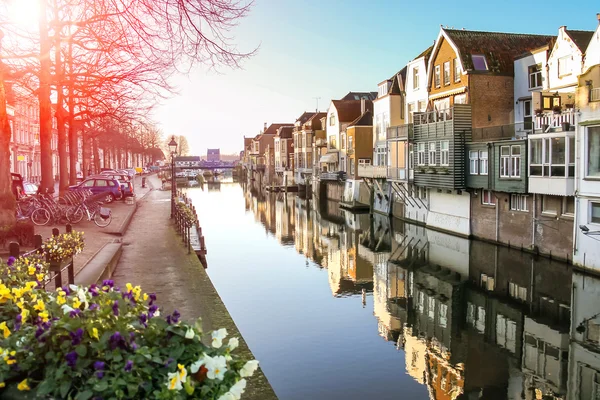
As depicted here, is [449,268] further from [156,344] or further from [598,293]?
[156,344]

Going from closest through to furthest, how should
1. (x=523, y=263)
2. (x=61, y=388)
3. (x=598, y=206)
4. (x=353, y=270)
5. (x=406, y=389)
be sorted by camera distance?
(x=61, y=388) → (x=406, y=389) → (x=598, y=206) → (x=523, y=263) → (x=353, y=270)

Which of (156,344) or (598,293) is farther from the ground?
(156,344)

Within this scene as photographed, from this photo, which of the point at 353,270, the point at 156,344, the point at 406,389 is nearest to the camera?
the point at 156,344

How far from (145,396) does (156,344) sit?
39cm

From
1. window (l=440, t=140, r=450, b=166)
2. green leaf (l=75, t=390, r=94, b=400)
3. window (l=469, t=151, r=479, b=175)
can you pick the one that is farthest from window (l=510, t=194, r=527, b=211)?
green leaf (l=75, t=390, r=94, b=400)

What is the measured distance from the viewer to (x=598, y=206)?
21.4m

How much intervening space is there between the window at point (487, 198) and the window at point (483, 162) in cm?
111

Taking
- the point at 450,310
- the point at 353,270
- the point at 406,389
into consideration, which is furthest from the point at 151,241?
the point at 406,389

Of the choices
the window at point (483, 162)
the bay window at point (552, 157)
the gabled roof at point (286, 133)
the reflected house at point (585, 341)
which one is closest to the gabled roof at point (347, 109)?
the gabled roof at point (286, 133)

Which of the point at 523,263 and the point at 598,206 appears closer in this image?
the point at 598,206

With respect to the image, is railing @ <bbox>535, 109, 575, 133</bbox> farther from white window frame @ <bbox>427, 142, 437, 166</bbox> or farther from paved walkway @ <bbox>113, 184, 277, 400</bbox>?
paved walkway @ <bbox>113, 184, 277, 400</bbox>

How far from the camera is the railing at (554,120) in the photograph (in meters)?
23.2

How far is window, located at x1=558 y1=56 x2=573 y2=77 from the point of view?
28.1 meters

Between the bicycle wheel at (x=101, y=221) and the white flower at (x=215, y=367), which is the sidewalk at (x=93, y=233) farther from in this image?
the white flower at (x=215, y=367)
